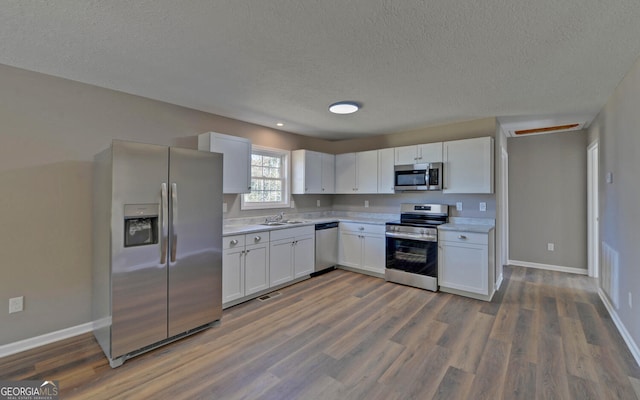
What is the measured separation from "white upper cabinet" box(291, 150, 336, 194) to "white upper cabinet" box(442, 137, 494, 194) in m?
2.01

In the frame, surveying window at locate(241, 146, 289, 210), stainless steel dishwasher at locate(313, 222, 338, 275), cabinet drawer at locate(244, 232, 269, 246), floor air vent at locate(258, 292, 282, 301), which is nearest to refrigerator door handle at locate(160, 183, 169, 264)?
cabinet drawer at locate(244, 232, 269, 246)

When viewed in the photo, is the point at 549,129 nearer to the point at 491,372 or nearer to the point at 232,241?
the point at 491,372

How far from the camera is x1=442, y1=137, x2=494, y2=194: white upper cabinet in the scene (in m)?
3.77

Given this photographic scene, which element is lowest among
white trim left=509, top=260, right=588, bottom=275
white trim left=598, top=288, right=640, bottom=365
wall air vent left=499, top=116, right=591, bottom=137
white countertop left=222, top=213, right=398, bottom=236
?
white trim left=598, top=288, right=640, bottom=365

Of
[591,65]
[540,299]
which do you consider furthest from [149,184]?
→ [540,299]

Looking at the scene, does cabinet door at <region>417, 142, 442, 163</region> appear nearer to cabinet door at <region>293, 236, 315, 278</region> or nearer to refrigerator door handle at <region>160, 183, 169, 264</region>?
cabinet door at <region>293, 236, 315, 278</region>

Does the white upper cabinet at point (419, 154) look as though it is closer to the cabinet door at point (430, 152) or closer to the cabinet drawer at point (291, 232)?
the cabinet door at point (430, 152)

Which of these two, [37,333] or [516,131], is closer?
[37,333]

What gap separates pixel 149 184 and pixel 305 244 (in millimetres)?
2407

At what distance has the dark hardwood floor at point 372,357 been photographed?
195 cm

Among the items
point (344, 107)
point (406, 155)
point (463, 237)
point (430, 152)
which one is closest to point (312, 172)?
point (406, 155)

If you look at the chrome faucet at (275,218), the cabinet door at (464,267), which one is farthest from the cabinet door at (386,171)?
the chrome faucet at (275,218)

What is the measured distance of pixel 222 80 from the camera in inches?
107

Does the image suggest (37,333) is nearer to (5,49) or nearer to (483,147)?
(5,49)
